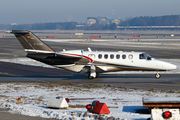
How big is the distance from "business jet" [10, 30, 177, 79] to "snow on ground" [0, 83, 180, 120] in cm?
564

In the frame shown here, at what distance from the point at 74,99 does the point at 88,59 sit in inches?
492

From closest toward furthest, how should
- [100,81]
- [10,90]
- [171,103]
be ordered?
[171,103] → [10,90] → [100,81]

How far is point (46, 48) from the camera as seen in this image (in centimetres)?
3350

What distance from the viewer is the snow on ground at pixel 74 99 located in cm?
1580

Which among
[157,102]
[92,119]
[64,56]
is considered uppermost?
[64,56]

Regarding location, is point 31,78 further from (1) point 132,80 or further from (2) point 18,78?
(1) point 132,80

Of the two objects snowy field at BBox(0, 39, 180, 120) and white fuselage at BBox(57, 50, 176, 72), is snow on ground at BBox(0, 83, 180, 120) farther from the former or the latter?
white fuselage at BBox(57, 50, 176, 72)

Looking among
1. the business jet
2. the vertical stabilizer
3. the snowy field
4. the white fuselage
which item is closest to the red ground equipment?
the snowy field

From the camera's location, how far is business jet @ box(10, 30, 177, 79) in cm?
3300

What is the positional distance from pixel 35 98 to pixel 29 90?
4053mm

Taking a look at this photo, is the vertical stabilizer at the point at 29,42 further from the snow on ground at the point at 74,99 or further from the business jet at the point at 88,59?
the snow on ground at the point at 74,99

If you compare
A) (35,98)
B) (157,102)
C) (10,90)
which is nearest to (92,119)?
(157,102)

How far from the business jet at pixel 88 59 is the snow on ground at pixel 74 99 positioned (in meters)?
5.64

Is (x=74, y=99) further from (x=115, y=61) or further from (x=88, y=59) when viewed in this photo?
(x=115, y=61)
